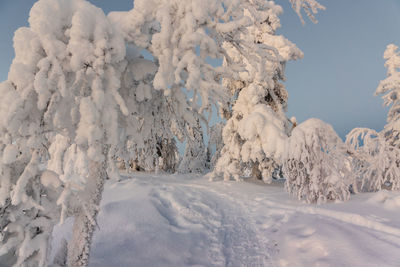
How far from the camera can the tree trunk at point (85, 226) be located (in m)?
3.16

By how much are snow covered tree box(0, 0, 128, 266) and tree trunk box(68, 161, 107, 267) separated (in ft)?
0.65

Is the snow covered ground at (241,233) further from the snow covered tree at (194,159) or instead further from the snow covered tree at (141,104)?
the snow covered tree at (194,159)

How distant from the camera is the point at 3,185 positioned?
8.39 feet

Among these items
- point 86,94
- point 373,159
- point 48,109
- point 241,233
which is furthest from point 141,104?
point 373,159

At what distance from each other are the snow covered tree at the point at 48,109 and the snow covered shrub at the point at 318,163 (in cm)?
588

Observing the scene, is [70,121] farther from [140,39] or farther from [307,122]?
[307,122]

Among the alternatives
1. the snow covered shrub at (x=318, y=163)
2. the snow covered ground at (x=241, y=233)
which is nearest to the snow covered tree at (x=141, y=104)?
the snow covered ground at (x=241, y=233)

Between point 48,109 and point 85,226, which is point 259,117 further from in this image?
point 48,109

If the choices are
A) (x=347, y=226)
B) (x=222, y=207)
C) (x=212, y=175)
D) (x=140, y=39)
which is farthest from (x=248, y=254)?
(x=212, y=175)

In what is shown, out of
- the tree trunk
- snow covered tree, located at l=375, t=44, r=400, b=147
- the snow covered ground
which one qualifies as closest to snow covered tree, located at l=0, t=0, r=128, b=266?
the tree trunk

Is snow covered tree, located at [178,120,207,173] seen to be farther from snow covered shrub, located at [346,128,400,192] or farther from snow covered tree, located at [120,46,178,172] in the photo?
snow covered tree, located at [120,46,178,172]

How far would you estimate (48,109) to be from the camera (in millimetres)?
2590

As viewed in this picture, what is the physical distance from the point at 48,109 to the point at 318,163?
677cm

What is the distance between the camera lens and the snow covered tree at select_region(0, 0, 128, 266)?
8.29 feet
